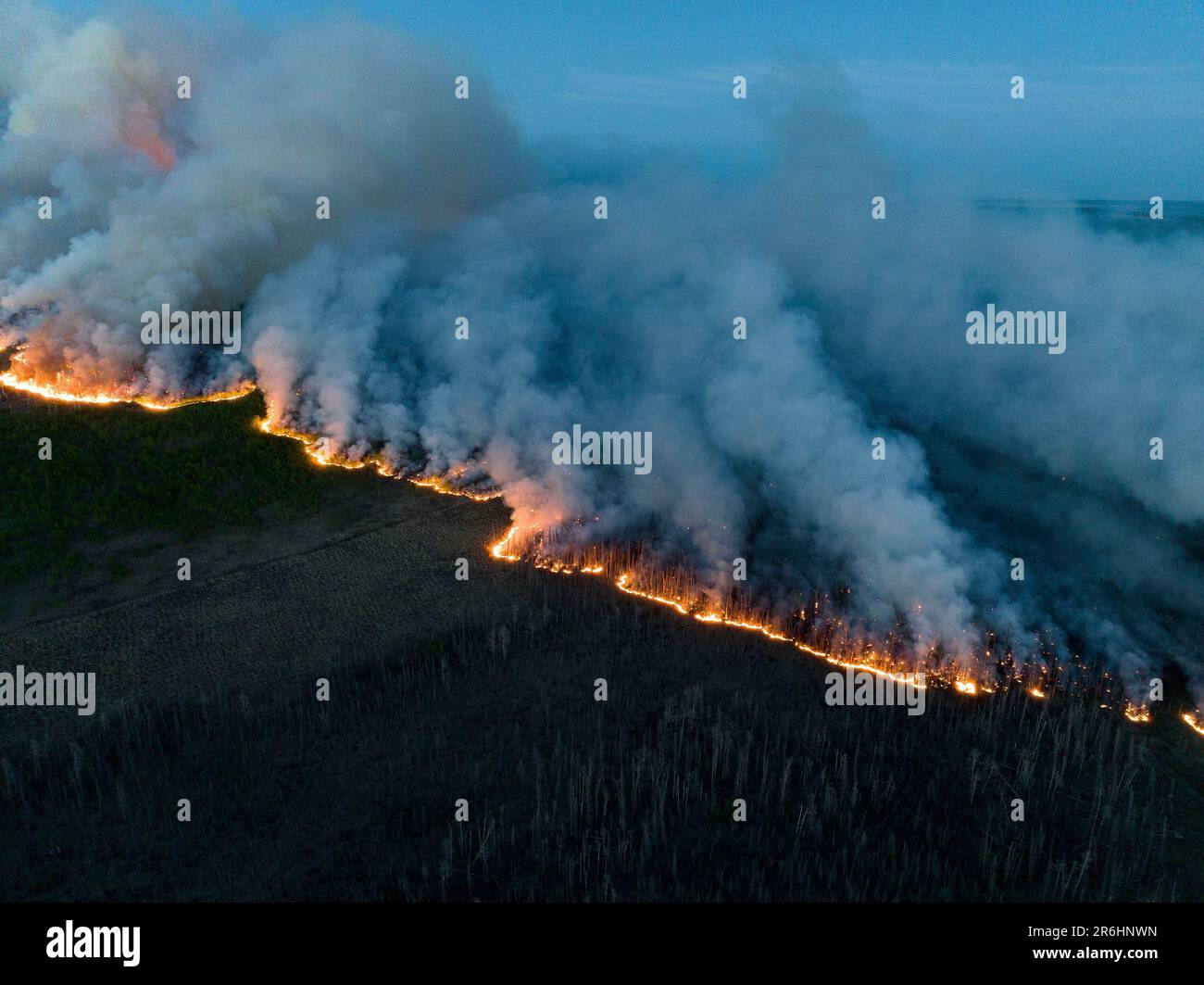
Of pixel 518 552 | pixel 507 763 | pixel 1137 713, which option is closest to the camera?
pixel 507 763

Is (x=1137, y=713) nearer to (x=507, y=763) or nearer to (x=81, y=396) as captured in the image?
(x=507, y=763)

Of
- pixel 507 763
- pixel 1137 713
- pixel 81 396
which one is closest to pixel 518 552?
pixel 507 763

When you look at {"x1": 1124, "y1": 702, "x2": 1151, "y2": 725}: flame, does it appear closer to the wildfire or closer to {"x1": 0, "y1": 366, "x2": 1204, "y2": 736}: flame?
{"x1": 0, "y1": 366, "x2": 1204, "y2": 736}: flame

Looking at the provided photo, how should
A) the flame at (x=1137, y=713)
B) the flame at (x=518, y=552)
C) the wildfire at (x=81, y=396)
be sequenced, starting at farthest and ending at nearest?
1. the wildfire at (x=81, y=396)
2. the flame at (x=518, y=552)
3. the flame at (x=1137, y=713)

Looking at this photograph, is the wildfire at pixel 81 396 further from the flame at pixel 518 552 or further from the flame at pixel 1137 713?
the flame at pixel 1137 713

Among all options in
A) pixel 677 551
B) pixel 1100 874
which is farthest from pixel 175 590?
pixel 1100 874

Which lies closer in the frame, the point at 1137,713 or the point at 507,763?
the point at 507,763

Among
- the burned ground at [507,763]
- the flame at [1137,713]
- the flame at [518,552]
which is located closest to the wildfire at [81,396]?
the flame at [518,552]

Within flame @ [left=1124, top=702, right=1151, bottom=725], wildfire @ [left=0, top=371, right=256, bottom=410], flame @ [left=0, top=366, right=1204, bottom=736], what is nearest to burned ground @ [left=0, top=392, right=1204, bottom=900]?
flame @ [left=1124, top=702, right=1151, bottom=725]
